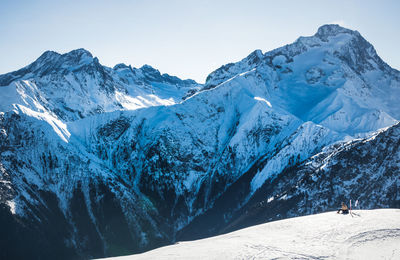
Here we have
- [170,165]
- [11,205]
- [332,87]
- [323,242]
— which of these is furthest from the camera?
[332,87]

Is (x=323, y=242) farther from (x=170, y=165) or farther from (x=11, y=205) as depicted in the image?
(x=170, y=165)

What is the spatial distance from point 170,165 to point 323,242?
353 ft

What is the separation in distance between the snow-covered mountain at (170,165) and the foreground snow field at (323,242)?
2640 inches

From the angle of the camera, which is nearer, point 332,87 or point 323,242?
point 323,242

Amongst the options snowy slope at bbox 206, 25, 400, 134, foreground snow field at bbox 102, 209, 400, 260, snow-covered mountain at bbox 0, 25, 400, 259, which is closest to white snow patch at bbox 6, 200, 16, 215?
snow-covered mountain at bbox 0, 25, 400, 259

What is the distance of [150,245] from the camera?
10719 cm

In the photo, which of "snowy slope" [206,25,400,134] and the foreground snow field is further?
"snowy slope" [206,25,400,134]

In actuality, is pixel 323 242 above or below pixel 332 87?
below

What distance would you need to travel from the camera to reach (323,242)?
68.2ft

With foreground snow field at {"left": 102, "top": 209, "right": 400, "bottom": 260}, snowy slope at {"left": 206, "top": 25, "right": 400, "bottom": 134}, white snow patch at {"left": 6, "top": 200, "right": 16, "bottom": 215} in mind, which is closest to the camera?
foreground snow field at {"left": 102, "top": 209, "right": 400, "bottom": 260}

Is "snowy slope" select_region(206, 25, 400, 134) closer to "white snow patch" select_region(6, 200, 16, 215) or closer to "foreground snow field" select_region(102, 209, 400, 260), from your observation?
"white snow patch" select_region(6, 200, 16, 215)

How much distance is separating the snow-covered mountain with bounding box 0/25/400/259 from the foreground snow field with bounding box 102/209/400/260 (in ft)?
220

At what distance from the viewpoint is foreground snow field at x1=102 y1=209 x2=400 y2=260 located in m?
19.2

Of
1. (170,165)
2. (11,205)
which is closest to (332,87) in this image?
(170,165)
